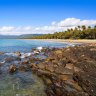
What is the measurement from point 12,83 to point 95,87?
9497mm

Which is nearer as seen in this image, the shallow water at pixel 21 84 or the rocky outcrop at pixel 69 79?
the rocky outcrop at pixel 69 79

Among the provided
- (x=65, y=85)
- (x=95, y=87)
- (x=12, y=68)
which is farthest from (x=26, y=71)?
(x=95, y=87)

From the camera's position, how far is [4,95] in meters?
17.8

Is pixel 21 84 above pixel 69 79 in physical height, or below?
below

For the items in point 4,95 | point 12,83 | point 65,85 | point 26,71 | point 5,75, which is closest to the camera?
point 4,95

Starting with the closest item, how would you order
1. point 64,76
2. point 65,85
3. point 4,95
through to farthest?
point 4,95 → point 65,85 → point 64,76

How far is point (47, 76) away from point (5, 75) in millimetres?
5924

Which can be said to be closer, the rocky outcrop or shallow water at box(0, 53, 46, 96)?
the rocky outcrop

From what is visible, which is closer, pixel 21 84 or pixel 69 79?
pixel 21 84

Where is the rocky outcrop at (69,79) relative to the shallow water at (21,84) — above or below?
above

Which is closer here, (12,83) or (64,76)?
(12,83)

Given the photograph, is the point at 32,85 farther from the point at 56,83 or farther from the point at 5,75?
the point at 5,75

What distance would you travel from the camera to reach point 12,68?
28.7 meters

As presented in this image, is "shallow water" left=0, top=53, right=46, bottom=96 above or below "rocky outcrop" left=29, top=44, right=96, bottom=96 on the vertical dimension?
below
